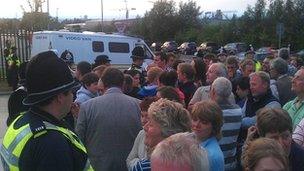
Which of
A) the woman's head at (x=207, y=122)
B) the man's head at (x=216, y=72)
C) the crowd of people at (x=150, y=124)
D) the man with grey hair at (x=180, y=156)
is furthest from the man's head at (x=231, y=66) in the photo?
the man with grey hair at (x=180, y=156)

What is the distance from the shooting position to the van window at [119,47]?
22219mm

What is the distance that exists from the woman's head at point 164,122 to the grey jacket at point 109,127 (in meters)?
1.74

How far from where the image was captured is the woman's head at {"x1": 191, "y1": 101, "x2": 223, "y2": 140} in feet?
14.1

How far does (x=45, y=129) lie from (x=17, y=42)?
20.3m

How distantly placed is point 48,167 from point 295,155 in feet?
6.55

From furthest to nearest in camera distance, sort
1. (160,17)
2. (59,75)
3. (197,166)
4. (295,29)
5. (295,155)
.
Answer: (160,17) < (295,29) < (295,155) < (59,75) < (197,166)

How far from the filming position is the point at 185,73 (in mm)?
7258

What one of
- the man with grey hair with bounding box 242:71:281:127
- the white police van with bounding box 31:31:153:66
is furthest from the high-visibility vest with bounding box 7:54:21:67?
the man with grey hair with bounding box 242:71:281:127

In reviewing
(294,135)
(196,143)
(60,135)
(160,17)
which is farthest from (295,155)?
(160,17)

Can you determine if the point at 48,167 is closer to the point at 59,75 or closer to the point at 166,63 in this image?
the point at 59,75

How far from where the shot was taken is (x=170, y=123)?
136 inches

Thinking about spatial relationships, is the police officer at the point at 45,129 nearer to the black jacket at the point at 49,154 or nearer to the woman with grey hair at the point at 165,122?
the black jacket at the point at 49,154

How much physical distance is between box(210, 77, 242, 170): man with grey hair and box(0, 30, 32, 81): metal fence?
17246 mm

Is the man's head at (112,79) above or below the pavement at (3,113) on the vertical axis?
above
